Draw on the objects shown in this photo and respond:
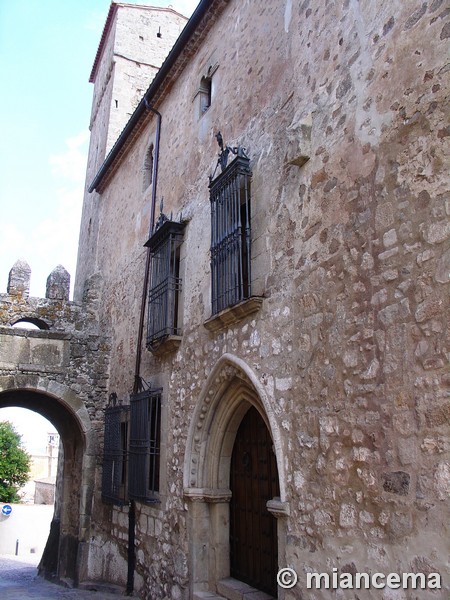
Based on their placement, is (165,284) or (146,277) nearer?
(165,284)

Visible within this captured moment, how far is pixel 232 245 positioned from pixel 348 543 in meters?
2.88

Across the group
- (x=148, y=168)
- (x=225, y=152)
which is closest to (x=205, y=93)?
(x=225, y=152)

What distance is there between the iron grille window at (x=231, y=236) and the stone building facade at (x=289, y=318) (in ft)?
0.09

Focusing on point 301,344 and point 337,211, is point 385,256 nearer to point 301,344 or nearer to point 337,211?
point 337,211

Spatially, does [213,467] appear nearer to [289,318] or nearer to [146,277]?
[289,318]

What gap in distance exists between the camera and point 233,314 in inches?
200

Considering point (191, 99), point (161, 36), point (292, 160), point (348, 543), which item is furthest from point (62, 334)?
point (161, 36)

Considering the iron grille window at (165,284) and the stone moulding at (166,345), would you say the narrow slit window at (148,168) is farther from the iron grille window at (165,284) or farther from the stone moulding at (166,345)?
the stone moulding at (166,345)

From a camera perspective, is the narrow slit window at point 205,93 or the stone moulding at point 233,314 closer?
the stone moulding at point 233,314

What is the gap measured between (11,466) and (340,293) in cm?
2690

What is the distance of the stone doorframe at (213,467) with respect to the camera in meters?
5.32

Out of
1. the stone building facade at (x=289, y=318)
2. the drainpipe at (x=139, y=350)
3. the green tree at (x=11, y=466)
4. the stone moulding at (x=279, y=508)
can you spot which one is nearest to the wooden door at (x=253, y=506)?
the stone building facade at (x=289, y=318)

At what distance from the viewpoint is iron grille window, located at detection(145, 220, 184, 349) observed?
6.72 metres

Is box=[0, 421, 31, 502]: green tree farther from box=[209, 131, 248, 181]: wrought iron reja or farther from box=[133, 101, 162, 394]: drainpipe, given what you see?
box=[209, 131, 248, 181]: wrought iron reja
